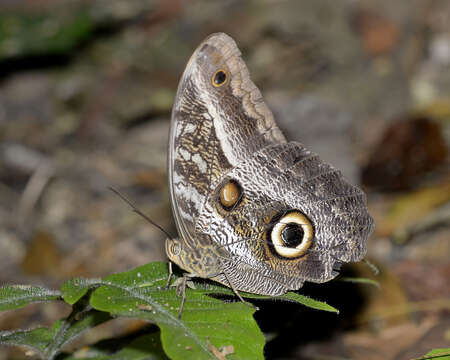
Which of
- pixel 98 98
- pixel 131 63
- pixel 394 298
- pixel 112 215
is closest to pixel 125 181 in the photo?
pixel 112 215

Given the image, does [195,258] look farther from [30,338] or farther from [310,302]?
[30,338]

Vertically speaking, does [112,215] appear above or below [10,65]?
below

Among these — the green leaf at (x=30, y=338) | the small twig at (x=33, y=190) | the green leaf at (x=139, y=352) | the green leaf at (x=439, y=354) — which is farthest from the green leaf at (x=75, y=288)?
the small twig at (x=33, y=190)

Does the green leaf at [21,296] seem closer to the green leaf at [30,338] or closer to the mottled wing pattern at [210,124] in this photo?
the green leaf at [30,338]

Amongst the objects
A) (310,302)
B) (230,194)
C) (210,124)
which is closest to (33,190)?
(210,124)

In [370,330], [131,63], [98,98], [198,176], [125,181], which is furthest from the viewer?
[131,63]

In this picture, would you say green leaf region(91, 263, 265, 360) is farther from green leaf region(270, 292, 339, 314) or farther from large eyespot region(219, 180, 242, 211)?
large eyespot region(219, 180, 242, 211)

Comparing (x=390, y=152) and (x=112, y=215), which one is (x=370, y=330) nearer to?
(x=390, y=152)
